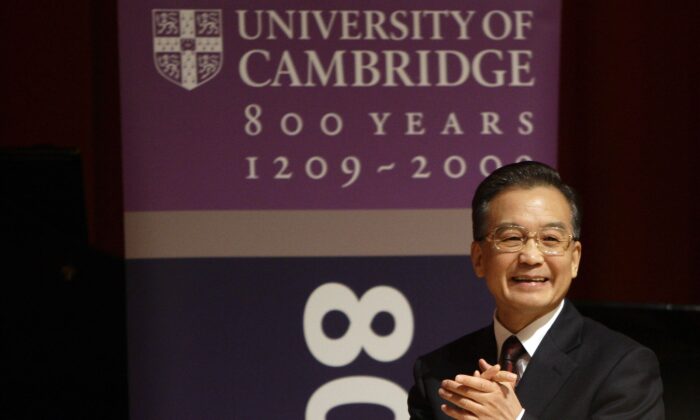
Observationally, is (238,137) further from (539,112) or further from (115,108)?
(115,108)

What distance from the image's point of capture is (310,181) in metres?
2.36

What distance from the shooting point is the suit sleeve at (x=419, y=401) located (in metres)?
1.79

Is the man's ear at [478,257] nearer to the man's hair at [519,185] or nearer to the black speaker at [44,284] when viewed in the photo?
the man's hair at [519,185]

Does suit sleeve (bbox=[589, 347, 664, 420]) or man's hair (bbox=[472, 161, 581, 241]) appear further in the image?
man's hair (bbox=[472, 161, 581, 241])

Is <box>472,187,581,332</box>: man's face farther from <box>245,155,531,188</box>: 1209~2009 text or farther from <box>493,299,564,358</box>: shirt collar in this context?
<box>245,155,531,188</box>: 1209~2009 text

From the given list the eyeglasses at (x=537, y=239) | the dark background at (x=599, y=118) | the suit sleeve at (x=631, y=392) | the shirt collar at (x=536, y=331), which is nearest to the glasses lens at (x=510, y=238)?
the eyeglasses at (x=537, y=239)

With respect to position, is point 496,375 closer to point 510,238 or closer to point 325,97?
point 510,238

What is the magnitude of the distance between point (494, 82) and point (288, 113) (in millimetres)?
482

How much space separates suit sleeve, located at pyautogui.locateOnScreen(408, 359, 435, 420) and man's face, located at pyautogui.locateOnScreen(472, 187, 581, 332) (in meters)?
0.23

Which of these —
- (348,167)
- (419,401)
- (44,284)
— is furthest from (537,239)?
(44,284)

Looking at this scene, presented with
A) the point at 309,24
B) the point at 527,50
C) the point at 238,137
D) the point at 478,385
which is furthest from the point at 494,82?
the point at 478,385

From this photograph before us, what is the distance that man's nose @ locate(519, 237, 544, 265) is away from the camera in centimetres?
163

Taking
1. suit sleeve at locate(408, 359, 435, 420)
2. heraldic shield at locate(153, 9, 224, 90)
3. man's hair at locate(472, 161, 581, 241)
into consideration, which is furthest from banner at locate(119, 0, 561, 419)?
man's hair at locate(472, 161, 581, 241)

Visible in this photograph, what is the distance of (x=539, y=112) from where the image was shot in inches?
92.7
